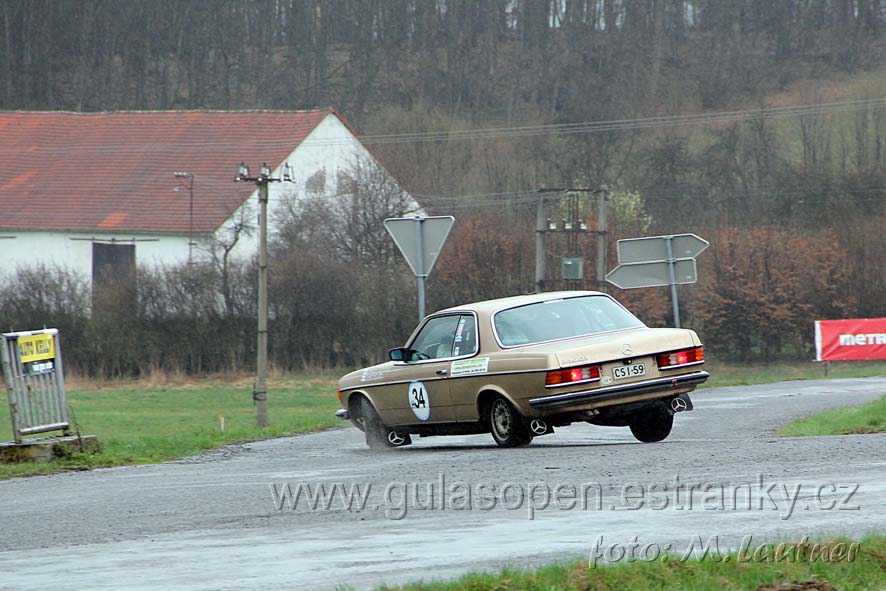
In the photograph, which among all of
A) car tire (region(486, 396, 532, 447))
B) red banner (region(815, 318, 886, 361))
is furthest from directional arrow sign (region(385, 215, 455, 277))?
red banner (region(815, 318, 886, 361))

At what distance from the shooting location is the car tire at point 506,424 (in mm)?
13406

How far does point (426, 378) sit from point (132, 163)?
50158 millimetres

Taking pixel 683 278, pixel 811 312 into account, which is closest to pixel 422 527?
pixel 683 278

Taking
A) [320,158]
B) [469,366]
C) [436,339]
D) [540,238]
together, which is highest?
[320,158]

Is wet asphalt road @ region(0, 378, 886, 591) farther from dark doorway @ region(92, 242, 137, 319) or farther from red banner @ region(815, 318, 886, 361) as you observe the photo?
dark doorway @ region(92, 242, 137, 319)

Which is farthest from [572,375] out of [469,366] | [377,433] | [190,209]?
[190,209]

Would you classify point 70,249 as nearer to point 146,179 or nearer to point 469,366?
point 146,179

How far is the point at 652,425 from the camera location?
14.1 m

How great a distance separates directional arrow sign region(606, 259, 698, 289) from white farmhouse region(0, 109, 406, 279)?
103 feet

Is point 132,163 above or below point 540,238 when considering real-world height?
above

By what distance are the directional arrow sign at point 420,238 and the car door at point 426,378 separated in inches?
222

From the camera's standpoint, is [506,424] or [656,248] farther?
[656,248]

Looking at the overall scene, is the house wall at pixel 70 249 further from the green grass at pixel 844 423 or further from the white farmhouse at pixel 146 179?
the green grass at pixel 844 423

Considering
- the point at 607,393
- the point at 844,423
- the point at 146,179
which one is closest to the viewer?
the point at 607,393
